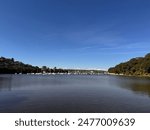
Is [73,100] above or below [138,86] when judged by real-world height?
below

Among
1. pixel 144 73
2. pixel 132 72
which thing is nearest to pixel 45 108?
pixel 144 73

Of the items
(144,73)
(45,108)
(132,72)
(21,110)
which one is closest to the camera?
(21,110)

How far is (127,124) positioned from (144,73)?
152363 mm

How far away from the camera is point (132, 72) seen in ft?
595

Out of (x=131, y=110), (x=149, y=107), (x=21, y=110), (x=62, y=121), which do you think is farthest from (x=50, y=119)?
(x=149, y=107)

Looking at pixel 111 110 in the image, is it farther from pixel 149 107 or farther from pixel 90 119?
pixel 90 119

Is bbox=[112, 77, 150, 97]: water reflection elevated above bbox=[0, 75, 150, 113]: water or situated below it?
above

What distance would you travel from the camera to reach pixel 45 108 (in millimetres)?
22625

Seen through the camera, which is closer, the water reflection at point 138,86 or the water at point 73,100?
the water at point 73,100

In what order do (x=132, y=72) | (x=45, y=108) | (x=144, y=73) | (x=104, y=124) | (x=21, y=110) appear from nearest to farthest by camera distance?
(x=104, y=124)
(x=21, y=110)
(x=45, y=108)
(x=144, y=73)
(x=132, y=72)

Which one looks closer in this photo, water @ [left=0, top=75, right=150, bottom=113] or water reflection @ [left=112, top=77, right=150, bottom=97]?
water @ [left=0, top=75, right=150, bottom=113]

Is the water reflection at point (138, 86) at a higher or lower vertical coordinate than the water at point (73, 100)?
higher

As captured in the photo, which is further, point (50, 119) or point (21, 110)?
point (21, 110)

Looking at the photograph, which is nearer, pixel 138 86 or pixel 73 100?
pixel 73 100
